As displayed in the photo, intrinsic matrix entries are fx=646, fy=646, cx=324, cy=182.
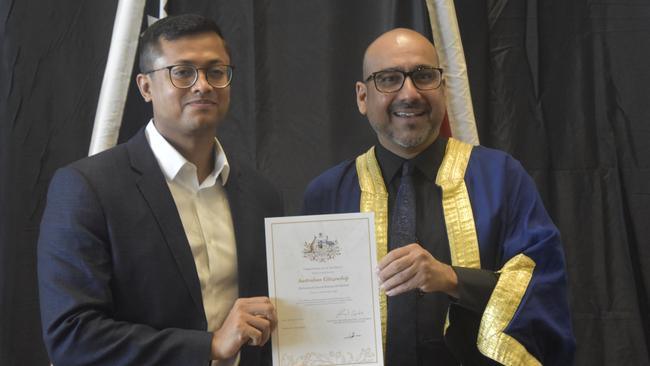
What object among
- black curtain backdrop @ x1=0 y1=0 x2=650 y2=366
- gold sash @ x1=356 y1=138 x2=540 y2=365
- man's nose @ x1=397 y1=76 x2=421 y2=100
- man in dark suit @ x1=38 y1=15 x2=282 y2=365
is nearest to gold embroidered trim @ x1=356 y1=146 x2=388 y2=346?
gold sash @ x1=356 y1=138 x2=540 y2=365

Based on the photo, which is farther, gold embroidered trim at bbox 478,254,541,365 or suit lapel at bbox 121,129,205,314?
gold embroidered trim at bbox 478,254,541,365

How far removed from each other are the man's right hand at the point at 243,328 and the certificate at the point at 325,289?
0.20 ft

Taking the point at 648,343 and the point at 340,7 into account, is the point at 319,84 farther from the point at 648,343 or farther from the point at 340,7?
the point at 648,343

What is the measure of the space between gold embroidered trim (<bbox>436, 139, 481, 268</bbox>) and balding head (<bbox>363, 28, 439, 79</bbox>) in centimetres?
32

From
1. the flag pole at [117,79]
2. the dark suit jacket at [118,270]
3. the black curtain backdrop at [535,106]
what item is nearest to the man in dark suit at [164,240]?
the dark suit jacket at [118,270]

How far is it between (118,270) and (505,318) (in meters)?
1.00

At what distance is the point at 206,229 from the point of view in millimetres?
1683

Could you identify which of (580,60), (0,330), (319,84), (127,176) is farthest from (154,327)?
(580,60)

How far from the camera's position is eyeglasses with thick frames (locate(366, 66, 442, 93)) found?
6.51 ft

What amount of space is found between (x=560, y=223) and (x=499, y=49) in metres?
0.81

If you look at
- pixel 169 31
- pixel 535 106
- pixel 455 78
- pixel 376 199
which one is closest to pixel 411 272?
pixel 376 199

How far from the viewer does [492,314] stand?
1.73 metres
